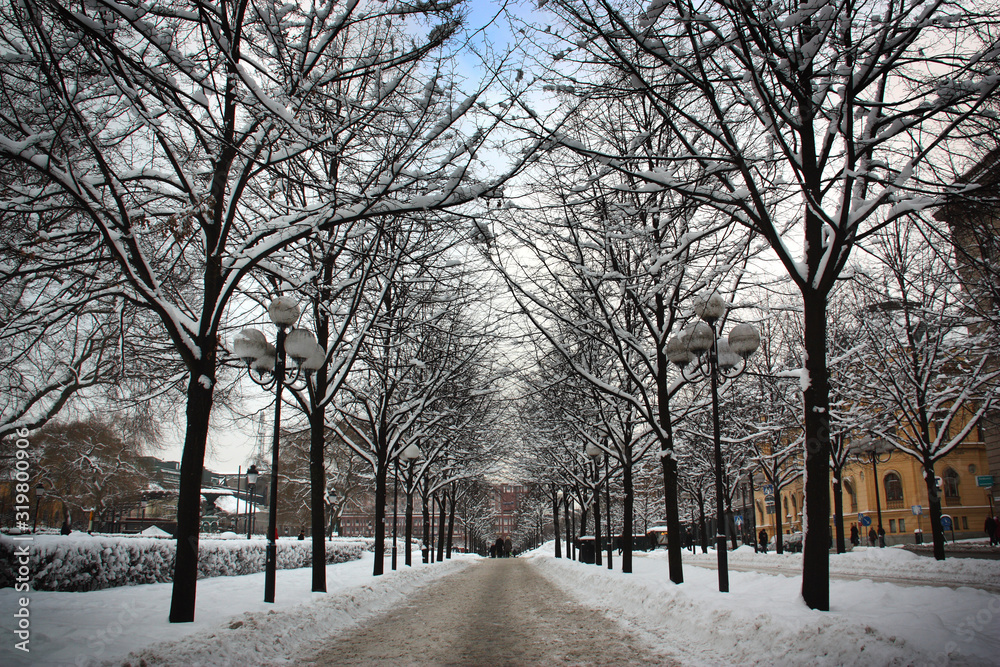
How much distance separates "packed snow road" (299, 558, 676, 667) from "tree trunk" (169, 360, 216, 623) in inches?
70.5

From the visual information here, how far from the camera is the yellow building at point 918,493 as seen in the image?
42.7 m

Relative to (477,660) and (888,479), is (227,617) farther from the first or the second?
(888,479)

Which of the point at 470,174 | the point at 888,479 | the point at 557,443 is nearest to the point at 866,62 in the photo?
the point at 470,174

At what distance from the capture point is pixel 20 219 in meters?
8.27

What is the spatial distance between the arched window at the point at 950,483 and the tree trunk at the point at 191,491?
53341mm

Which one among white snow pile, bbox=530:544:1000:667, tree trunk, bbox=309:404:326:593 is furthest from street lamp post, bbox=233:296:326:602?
white snow pile, bbox=530:544:1000:667

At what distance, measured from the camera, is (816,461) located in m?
6.85

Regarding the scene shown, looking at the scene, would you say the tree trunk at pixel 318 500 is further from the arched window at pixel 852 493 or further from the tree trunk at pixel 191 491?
the arched window at pixel 852 493

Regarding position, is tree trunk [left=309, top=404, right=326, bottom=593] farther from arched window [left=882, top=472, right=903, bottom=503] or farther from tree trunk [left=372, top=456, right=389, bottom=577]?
arched window [left=882, top=472, right=903, bottom=503]

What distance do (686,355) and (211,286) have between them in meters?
7.85

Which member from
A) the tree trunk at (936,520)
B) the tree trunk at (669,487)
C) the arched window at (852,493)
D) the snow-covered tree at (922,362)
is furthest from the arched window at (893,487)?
the tree trunk at (669,487)

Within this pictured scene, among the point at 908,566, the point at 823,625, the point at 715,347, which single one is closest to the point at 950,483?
the point at 908,566

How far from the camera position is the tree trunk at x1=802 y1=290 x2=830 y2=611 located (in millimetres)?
6574

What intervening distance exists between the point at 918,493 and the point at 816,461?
4930cm
